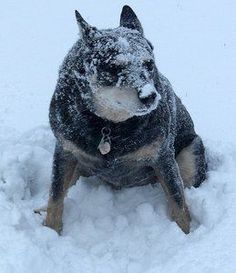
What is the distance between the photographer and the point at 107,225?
3883mm

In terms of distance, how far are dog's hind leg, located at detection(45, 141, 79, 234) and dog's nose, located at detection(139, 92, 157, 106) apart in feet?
2.43

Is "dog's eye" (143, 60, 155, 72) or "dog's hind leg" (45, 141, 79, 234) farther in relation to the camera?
"dog's hind leg" (45, 141, 79, 234)

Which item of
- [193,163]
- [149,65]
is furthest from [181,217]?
[149,65]

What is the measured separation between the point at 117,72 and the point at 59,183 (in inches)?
37.6

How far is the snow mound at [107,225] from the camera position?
3299 millimetres

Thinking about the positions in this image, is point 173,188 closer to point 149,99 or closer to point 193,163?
point 193,163

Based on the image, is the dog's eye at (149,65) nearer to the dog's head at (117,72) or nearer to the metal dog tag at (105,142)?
the dog's head at (117,72)

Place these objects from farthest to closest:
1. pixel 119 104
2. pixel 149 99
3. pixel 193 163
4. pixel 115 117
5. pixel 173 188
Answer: pixel 193 163, pixel 173 188, pixel 115 117, pixel 119 104, pixel 149 99

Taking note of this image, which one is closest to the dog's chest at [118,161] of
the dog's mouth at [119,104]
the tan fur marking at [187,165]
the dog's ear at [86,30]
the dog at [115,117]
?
the dog at [115,117]

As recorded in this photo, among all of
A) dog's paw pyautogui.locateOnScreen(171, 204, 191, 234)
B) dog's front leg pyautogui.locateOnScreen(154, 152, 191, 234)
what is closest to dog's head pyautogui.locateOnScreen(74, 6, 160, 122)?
dog's front leg pyautogui.locateOnScreen(154, 152, 191, 234)

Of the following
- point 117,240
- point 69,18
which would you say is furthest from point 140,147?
point 69,18

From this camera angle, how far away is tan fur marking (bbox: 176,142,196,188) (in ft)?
13.3

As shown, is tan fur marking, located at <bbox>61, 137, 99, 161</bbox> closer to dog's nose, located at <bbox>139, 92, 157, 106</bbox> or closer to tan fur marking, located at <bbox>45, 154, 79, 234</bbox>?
tan fur marking, located at <bbox>45, 154, 79, 234</bbox>

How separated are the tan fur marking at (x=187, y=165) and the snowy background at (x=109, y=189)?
12cm
